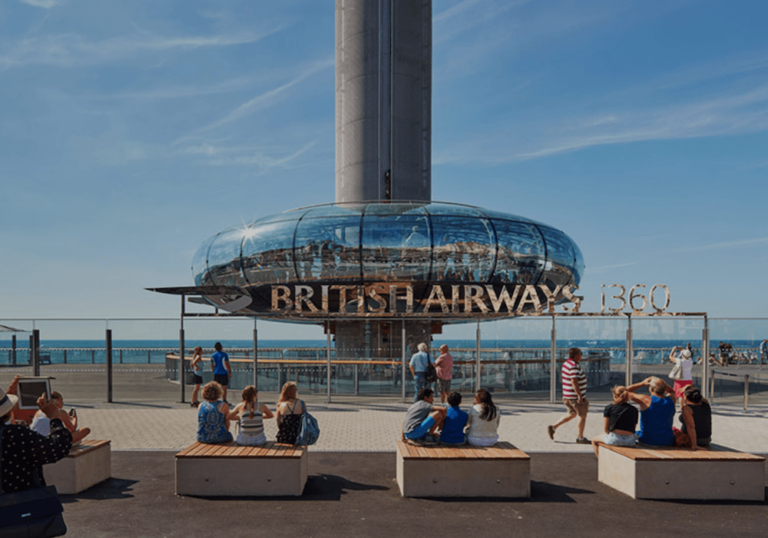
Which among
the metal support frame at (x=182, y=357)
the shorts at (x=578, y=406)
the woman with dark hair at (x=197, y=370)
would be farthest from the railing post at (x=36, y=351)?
the shorts at (x=578, y=406)

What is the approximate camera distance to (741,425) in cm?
1420

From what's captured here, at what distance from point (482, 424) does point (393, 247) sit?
52.2ft

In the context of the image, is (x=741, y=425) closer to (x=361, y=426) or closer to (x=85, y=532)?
(x=361, y=426)

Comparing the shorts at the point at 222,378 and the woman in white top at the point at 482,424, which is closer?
the woman in white top at the point at 482,424

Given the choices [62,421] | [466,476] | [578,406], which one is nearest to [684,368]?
[578,406]

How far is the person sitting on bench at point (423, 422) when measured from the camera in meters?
8.65

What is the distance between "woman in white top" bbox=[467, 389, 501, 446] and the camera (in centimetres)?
862

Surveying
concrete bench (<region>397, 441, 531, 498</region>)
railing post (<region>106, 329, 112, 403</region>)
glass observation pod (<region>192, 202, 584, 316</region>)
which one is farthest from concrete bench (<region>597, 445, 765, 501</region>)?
glass observation pod (<region>192, 202, 584, 316</region>)

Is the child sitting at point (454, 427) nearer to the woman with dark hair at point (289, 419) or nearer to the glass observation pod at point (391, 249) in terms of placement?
the woman with dark hair at point (289, 419)

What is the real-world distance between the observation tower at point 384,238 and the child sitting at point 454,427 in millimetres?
10920

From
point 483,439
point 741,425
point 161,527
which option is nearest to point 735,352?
point 741,425

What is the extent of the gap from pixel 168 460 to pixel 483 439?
15.3 ft

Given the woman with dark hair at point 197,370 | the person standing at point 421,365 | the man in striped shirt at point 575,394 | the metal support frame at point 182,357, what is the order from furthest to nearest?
the metal support frame at point 182,357
the woman with dark hair at point 197,370
the person standing at point 421,365
the man in striped shirt at point 575,394

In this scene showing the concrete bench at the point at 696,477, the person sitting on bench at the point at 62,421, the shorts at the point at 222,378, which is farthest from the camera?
the shorts at the point at 222,378
